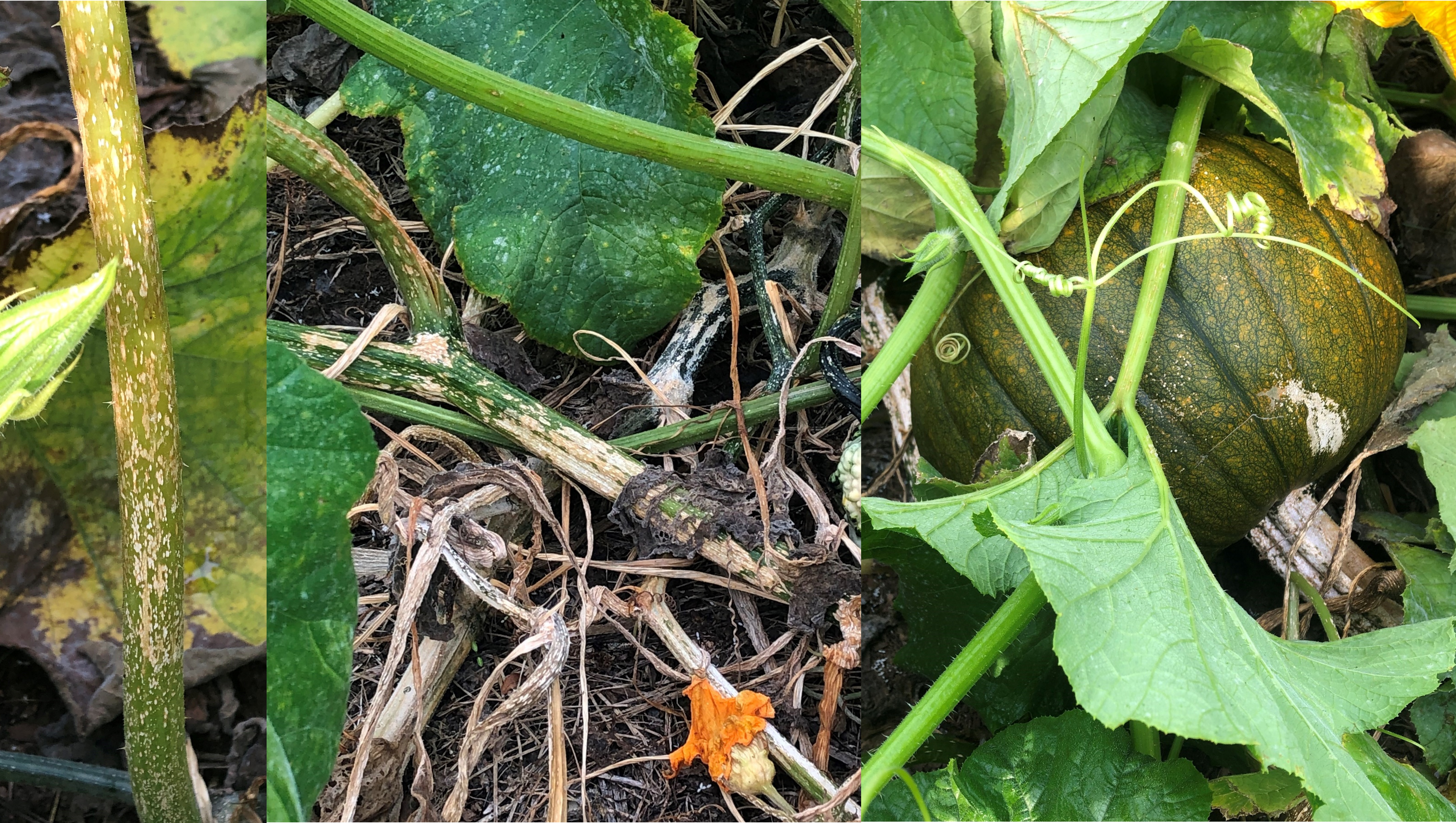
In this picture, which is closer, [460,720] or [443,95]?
[460,720]

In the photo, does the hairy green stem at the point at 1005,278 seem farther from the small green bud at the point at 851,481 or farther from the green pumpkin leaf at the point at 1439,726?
the green pumpkin leaf at the point at 1439,726

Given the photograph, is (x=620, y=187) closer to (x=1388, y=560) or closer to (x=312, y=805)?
(x=312, y=805)

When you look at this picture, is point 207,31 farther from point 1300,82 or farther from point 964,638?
point 1300,82

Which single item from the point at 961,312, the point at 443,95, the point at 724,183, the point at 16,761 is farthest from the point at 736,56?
the point at 16,761

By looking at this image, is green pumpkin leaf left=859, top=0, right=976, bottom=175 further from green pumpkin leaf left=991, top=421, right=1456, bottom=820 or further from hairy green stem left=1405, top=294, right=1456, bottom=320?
hairy green stem left=1405, top=294, right=1456, bottom=320

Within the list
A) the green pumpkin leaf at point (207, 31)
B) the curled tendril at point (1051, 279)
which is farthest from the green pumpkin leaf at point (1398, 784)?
the green pumpkin leaf at point (207, 31)

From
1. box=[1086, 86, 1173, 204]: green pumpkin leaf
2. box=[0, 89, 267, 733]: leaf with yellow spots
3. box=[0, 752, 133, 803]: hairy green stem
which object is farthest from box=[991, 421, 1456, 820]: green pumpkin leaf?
box=[0, 752, 133, 803]: hairy green stem
